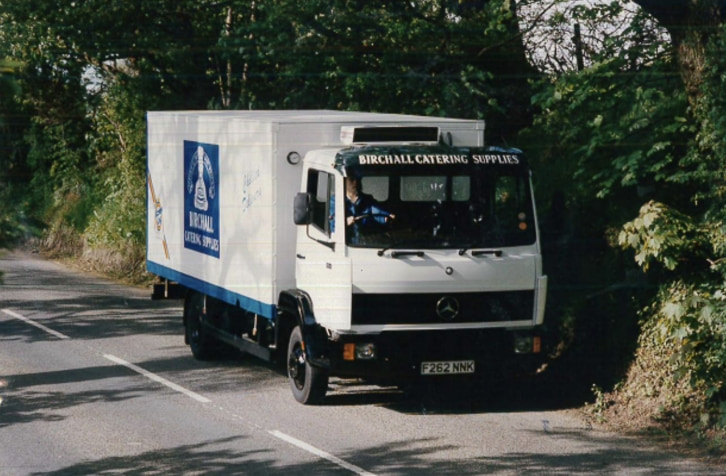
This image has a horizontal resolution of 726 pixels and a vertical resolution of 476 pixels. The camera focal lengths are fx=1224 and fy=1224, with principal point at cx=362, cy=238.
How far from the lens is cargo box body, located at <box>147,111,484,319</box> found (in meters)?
13.4

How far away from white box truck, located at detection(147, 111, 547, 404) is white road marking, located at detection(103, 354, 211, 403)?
94 centimetres

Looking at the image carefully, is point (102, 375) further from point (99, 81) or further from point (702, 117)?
point (99, 81)

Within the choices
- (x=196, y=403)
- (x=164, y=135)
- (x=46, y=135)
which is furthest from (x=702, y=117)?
(x=46, y=135)

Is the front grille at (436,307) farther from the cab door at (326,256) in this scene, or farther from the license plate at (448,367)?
the license plate at (448,367)

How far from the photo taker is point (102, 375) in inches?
607

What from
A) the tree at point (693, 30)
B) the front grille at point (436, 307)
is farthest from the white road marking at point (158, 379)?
the tree at point (693, 30)

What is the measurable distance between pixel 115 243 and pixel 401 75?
40.4 feet

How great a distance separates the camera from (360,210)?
12422 millimetres

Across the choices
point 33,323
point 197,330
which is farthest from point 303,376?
point 33,323

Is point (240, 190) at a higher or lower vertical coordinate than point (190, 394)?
higher

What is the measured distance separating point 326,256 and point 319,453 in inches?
97.3

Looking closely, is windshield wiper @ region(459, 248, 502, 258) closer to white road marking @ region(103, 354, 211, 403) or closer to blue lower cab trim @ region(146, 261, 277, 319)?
blue lower cab trim @ region(146, 261, 277, 319)

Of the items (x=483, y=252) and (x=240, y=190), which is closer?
(x=483, y=252)

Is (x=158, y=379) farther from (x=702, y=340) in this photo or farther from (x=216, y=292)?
(x=702, y=340)
